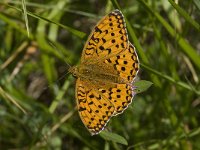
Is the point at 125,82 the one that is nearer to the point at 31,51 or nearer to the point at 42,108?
the point at 42,108

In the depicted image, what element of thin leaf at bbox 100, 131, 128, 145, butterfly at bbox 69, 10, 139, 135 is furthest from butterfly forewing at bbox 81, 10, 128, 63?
thin leaf at bbox 100, 131, 128, 145

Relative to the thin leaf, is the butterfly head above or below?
above

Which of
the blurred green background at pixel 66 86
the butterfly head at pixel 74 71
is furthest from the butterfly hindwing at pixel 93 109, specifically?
Result: the blurred green background at pixel 66 86

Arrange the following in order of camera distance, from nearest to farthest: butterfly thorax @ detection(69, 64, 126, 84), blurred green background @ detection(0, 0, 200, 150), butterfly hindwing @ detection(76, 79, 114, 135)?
butterfly hindwing @ detection(76, 79, 114, 135), butterfly thorax @ detection(69, 64, 126, 84), blurred green background @ detection(0, 0, 200, 150)

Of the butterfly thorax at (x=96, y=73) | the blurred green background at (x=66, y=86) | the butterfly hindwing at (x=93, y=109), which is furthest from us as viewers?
the blurred green background at (x=66, y=86)

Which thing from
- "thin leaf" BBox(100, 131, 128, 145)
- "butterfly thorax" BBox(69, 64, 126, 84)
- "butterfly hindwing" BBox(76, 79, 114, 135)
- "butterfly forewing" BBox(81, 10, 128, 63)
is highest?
"butterfly forewing" BBox(81, 10, 128, 63)

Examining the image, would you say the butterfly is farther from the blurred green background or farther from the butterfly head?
the blurred green background

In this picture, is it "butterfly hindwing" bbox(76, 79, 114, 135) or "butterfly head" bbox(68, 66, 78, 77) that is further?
"butterfly head" bbox(68, 66, 78, 77)

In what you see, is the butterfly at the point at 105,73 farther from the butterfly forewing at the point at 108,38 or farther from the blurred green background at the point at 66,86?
the blurred green background at the point at 66,86

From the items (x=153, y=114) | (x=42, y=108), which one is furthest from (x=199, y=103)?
(x=42, y=108)
